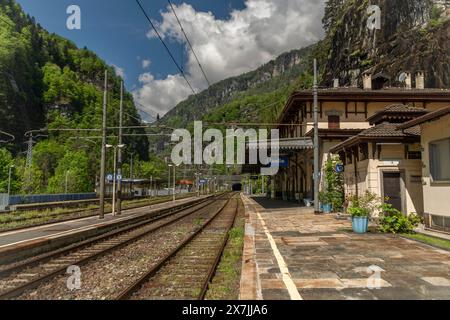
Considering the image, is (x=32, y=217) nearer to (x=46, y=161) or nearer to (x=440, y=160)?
(x=440, y=160)

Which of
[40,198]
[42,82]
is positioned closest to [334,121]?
[40,198]

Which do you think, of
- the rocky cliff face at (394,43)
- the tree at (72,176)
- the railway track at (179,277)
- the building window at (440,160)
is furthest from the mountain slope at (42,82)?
the building window at (440,160)

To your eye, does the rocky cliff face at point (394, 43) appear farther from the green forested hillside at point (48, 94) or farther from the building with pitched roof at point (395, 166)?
the green forested hillside at point (48, 94)

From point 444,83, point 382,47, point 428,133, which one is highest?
point 382,47

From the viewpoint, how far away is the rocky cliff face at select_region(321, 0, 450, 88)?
44625mm

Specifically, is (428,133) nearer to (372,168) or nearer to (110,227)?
(372,168)

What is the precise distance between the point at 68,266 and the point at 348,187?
1543 cm

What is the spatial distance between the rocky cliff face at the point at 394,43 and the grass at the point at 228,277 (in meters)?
43.1

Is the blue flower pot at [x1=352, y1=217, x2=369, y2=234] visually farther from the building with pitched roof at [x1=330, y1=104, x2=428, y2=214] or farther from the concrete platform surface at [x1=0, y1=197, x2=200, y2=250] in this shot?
the concrete platform surface at [x1=0, y1=197, x2=200, y2=250]

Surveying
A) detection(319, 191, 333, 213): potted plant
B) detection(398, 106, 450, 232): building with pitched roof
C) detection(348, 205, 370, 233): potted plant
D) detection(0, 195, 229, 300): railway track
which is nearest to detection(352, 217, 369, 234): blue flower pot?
detection(348, 205, 370, 233): potted plant

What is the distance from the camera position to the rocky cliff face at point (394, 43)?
44.6 meters

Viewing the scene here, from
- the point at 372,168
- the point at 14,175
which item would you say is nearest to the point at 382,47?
the point at 372,168

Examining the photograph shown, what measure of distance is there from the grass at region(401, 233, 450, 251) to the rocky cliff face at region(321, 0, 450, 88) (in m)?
39.4

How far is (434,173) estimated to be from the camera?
475 inches
